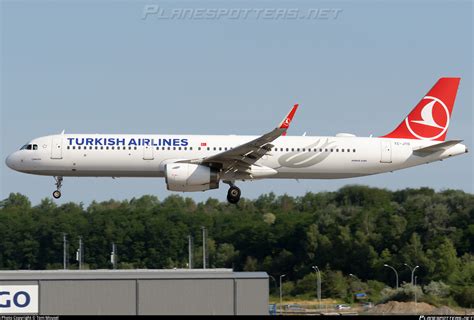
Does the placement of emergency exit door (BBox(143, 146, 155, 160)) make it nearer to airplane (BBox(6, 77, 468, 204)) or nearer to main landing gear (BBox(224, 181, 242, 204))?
airplane (BBox(6, 77, 468, 204))

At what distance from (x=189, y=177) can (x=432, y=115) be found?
1721cm

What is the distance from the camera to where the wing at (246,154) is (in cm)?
5825

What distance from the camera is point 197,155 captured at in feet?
203

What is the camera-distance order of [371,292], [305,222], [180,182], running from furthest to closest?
[305,222]
[371,292]
[180,182]

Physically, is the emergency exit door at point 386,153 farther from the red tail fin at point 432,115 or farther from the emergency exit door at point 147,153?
the emergency exit door at point 147,153

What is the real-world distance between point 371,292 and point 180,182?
1447 inches

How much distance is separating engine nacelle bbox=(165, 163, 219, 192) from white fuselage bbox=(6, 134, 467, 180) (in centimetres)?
107

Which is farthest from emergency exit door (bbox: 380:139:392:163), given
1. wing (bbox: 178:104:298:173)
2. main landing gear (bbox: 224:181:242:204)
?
main landing gear (bbox: 224:181:242:204)

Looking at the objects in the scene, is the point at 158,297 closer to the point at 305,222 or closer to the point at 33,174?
the point at 33,174

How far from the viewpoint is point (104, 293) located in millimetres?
48938

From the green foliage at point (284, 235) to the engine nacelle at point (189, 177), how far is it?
3711 cm

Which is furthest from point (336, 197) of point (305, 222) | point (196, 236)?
point (196, 236)

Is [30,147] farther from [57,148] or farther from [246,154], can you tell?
[246,154]

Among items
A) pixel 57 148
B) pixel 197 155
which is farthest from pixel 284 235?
pixel 57 148
